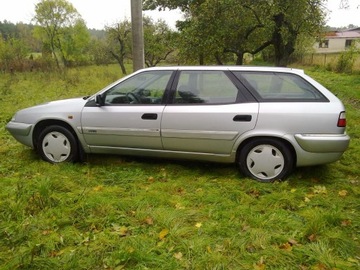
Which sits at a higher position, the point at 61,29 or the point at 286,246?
the point at 61,29

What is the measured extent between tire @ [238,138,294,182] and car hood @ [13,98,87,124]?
8.20 ft

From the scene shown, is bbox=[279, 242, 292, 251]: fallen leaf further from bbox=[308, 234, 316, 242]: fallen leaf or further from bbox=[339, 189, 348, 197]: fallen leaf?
bbox=[339, 189, 348, 197]: fallen leaf

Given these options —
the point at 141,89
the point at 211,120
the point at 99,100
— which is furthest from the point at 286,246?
the point at 99,100

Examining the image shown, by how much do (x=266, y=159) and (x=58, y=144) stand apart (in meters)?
3.11

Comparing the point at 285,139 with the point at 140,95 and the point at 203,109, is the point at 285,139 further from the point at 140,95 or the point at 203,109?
the point at 140,95

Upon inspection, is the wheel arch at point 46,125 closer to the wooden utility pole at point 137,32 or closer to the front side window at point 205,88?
the front side window at point 205,88

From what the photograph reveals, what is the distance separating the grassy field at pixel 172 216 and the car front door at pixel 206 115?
54cm

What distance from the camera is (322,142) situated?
12.2 feet

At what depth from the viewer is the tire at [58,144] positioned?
4.61 meters

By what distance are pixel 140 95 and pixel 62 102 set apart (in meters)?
1.32

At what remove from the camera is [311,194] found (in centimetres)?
374

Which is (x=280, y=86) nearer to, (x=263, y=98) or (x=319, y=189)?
(x=263, y=98)

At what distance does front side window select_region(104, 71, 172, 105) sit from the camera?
4250mm

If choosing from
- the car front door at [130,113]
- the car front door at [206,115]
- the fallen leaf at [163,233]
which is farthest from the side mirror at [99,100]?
the fallen leaf at [163,233]
